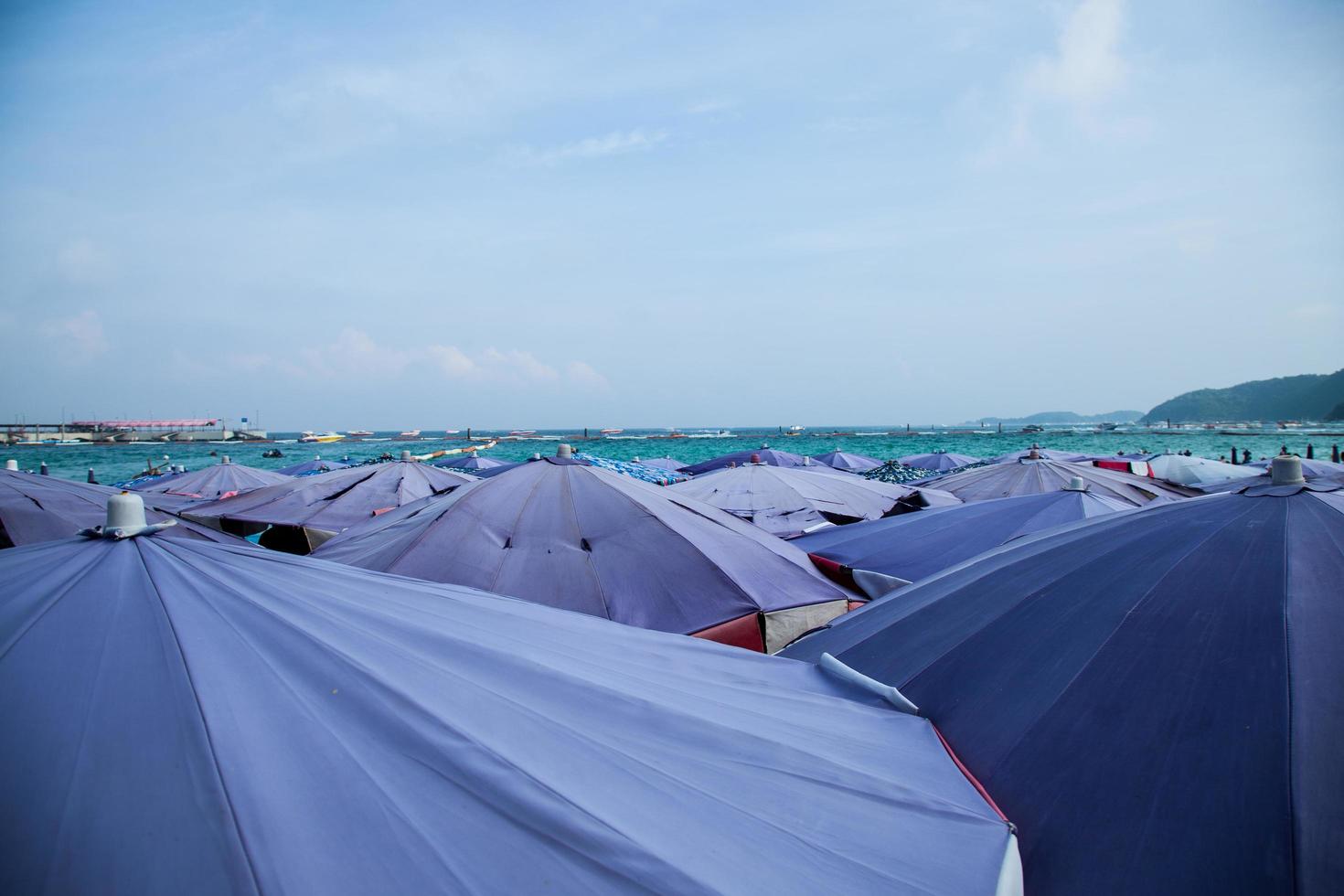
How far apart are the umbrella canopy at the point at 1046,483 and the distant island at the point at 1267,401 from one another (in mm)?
160496

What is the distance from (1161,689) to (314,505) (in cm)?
986

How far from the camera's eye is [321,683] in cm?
153

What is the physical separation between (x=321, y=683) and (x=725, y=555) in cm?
346

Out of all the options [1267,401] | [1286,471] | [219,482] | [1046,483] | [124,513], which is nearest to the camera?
[124,513]

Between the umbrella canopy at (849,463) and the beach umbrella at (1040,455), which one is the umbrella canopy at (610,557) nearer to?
the beach umbrella at (1040,455)

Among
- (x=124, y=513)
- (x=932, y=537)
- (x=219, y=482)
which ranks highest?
(x=124, y=513)

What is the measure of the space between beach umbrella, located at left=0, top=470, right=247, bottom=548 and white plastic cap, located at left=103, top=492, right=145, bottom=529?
3.10m

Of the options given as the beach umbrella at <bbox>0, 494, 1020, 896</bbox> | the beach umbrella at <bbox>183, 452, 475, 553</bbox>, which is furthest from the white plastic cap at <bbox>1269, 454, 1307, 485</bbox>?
the beach umbrella at <bbox>183, 452, 475, 553</bbox>

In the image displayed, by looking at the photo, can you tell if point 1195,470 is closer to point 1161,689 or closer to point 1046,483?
point 1046,483

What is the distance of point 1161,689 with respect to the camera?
187cm

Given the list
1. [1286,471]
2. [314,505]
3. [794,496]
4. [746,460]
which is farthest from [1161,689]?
[746,460]

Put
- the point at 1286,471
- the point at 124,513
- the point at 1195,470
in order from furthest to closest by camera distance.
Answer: the point at 1195,470 → the point at 1286,471 → the point at 124,513

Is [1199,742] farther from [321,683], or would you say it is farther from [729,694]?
[321,683]

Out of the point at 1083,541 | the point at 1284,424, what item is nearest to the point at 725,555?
the point at 1083,541
